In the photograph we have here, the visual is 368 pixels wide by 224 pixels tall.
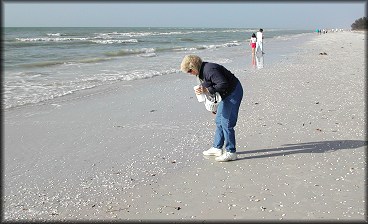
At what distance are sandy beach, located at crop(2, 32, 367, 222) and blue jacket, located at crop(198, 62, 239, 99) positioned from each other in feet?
3.24

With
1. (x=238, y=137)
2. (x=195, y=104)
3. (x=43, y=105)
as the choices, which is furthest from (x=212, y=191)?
(x=43, y=105)

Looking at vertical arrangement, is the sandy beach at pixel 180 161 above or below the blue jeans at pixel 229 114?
below

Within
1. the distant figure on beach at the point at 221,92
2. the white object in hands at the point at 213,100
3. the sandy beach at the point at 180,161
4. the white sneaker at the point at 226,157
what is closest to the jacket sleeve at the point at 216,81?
the distant figure on beach at the point at 221,92

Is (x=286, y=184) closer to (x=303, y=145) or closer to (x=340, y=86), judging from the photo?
(x=303, y=145)

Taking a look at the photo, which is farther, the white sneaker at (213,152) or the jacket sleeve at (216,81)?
the white sneaker at (213,152)

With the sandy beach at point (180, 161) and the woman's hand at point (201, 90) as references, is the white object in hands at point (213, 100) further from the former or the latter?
the sandy beach at point (180, 161)

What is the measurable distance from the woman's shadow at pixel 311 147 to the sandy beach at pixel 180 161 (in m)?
0.01

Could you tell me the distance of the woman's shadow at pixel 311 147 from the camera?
17.2 feet

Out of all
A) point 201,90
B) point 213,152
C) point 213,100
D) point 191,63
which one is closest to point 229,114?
point 213,100

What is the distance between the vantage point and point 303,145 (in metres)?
5.54

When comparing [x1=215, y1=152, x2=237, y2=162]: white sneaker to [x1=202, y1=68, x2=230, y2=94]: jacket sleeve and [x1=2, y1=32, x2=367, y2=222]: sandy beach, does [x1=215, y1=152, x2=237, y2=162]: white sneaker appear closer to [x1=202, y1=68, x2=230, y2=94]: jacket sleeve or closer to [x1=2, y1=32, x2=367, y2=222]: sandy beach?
[x1=2, y1=32, x2=367, y2=222]: sandy beach

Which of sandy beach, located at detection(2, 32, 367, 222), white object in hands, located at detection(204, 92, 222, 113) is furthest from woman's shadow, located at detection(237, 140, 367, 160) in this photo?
white object in hands, located at detection(204, 92, 222, 113)

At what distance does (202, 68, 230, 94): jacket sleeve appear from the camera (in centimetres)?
467

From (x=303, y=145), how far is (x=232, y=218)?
2474 millimetres
